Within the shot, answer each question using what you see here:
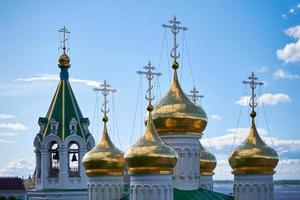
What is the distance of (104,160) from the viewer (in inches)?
698

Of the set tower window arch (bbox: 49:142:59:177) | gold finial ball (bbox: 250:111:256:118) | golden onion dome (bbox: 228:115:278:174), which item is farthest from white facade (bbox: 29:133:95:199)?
gold finial ball (bbox: 250:111:256:118)

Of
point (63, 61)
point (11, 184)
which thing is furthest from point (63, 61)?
point (11, 184)

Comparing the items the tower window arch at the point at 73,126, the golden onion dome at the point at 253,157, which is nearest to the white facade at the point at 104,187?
the tower window arch at the point at 73,126

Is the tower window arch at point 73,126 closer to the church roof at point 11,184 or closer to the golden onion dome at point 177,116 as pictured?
the golden onion dome at point 177,116

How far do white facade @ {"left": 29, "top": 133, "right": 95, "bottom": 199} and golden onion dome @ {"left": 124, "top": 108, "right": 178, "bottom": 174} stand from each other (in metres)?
3.57

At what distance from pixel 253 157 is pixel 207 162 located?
3607 millimetres

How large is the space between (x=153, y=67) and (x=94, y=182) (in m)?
4.56

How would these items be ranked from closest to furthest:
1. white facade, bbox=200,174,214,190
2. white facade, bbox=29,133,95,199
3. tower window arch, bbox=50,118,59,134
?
white facade, bbox=29,133,95,199 < tower window arch, bbox=50,118,59,134 < white facade, bbox=200,174,214,190

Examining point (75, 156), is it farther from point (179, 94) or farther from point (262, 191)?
point (262, 191)

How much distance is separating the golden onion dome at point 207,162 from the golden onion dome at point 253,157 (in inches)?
111

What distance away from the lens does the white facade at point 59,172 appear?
17281mm

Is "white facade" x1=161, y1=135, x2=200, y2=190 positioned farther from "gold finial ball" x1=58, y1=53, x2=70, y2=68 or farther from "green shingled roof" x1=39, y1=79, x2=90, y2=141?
"gold finial ball" x1=58, y1=53, x2=70, y2=68

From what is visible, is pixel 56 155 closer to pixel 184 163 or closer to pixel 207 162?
pixel 184 163

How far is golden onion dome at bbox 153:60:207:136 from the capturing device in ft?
53.3
